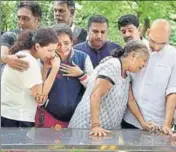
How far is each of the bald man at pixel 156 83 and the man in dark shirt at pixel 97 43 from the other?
72 cm

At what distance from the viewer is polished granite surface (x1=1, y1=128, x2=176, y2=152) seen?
7.82 ft

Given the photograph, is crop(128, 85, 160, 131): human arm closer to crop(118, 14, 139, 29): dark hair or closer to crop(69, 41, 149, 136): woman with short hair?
crop(69, 41, 149, 136): woman with short hair

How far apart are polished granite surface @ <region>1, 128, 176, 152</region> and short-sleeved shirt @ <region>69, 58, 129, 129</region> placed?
0.15 metres

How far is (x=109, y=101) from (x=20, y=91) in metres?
0.60

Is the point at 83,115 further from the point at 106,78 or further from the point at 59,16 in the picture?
the point at 59,16

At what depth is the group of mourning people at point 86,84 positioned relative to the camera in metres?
2.99

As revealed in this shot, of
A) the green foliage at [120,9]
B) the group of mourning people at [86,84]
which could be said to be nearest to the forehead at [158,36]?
the group of mourning people at [86,84]

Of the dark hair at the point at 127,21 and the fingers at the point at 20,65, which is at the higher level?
the dark hair at the point at 127,21

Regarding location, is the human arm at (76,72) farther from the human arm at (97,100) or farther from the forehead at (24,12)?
the forehead at (24,12)

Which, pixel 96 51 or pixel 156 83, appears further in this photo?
pixel 96 51

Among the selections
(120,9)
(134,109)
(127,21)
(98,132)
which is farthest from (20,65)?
(120,9)

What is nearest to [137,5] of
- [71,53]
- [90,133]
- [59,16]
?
[59,16]

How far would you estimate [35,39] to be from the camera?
10.2 ft

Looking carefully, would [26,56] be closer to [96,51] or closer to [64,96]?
[64,96]
